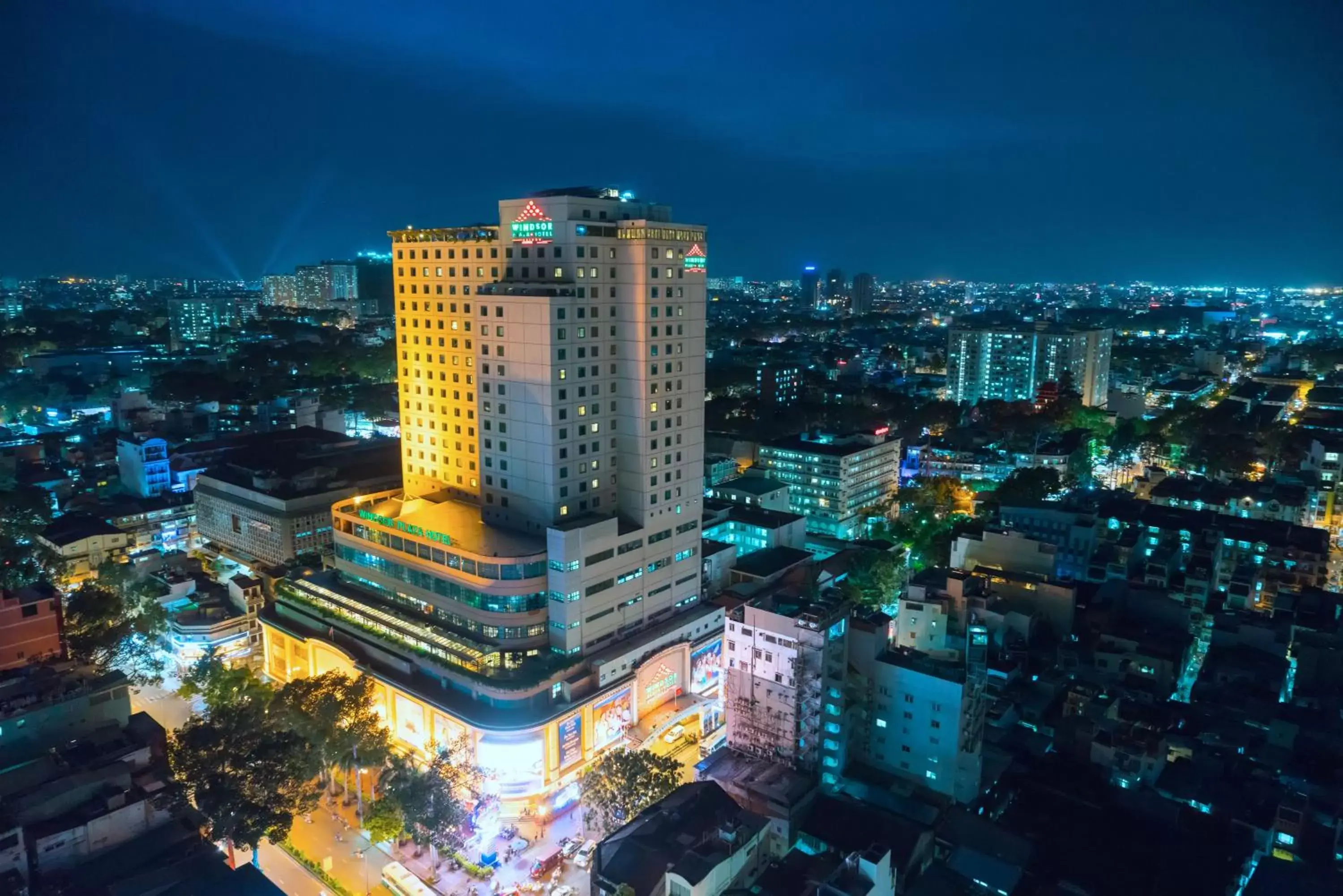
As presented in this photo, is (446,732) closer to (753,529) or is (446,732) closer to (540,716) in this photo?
(540,716)

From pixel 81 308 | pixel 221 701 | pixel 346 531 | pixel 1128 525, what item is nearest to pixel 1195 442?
pixel 1128 525

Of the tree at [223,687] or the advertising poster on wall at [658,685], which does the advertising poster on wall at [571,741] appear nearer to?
the advertising poster on wall at [658,685]

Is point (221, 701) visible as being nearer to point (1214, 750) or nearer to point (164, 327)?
point (1214, 750)

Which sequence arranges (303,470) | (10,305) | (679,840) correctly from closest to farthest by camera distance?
(679,840)
(303,470)
(10,305)

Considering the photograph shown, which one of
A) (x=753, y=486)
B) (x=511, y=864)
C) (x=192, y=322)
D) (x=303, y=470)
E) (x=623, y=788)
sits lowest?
(x=511, y=864)

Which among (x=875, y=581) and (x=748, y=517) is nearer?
(x=875, y=581)

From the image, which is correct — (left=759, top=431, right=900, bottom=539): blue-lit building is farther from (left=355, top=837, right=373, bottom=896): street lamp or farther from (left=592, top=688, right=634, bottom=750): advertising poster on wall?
(left=355, top=837, right=373, bottom=896): street lamp

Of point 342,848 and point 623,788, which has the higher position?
point 623,788

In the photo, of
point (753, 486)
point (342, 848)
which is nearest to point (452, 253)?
point (342, 848)

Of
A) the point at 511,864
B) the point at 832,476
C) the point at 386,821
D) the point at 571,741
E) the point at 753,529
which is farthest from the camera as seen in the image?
the point at 832,476
